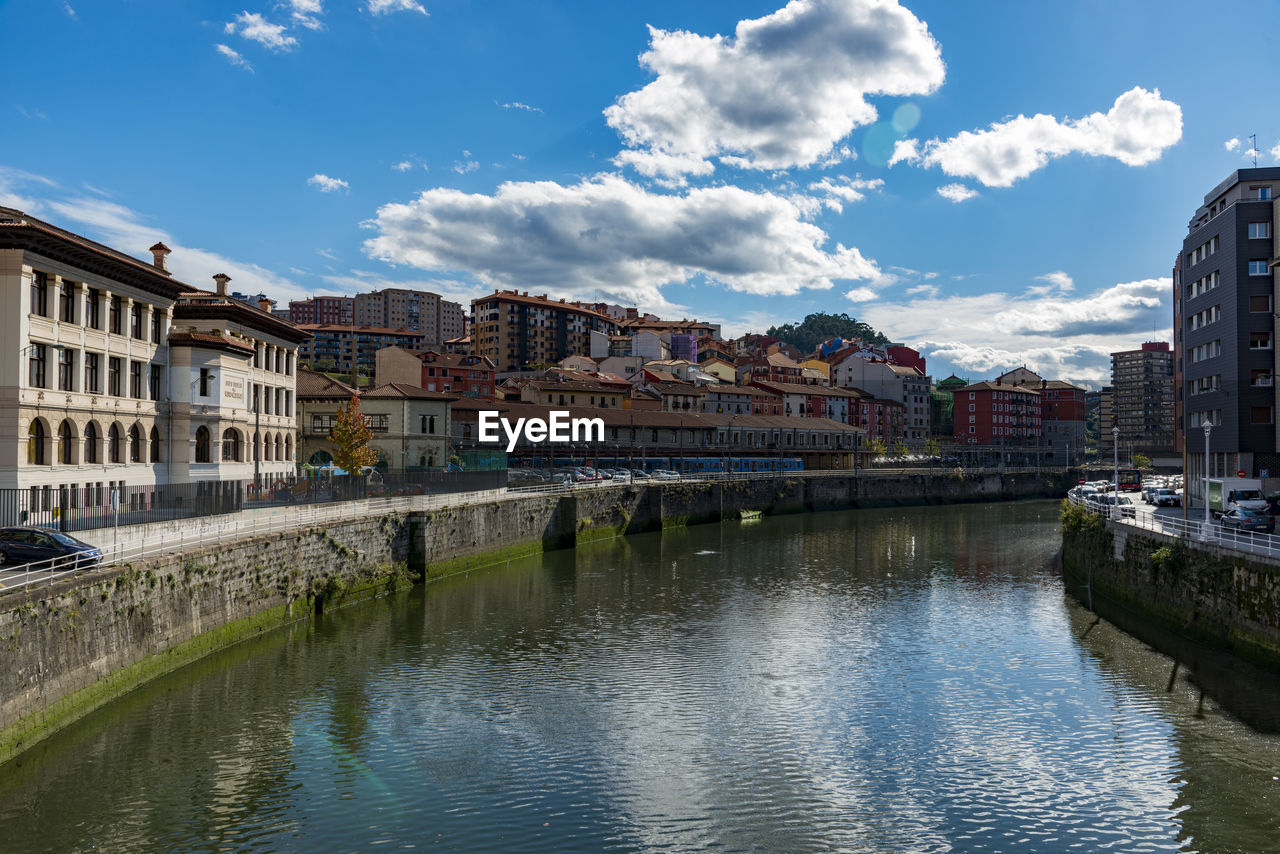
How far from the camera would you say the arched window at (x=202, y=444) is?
51.0 meters

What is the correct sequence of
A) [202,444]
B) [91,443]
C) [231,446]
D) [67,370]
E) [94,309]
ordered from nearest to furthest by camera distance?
[67,370] < [91,443] < [94,309] < [202,444] < [231,446]

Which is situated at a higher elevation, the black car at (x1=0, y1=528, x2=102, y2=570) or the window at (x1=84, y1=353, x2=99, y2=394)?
the window at (x1=84, y1=353, x2=99, y2=394)

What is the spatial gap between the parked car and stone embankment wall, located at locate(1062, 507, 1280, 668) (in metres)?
4.47

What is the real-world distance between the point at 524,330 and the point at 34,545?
162 metres

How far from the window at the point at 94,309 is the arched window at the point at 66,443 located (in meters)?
5.19

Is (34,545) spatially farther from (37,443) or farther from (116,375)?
A: (116,375)

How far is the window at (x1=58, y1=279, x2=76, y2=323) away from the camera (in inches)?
1593

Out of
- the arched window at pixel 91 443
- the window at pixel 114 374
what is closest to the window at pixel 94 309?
the window at pixel 114 374

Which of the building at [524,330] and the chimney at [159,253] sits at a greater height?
the building at [524,330]

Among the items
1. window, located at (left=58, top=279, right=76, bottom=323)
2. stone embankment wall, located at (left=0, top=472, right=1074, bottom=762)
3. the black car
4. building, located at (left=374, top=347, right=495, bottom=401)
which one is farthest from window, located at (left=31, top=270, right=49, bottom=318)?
building, located at (left=374, top=347, right=495, bottom=401)

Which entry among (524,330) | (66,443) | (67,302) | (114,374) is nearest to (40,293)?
(67,302)

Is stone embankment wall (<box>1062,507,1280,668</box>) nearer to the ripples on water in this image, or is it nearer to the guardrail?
the guardrail

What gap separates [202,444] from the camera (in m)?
51.4

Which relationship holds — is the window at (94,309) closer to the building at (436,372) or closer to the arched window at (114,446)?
the arched window at (114,446)
